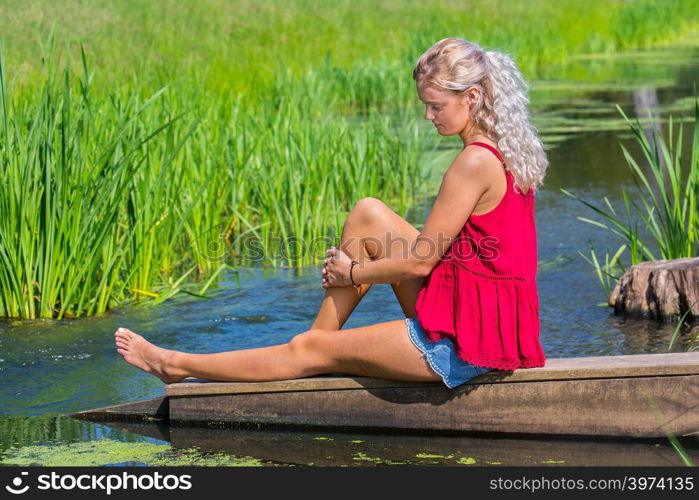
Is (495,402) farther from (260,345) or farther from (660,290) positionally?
(660,290)

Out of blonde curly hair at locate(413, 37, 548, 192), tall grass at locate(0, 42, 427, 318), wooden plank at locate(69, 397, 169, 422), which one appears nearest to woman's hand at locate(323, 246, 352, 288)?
blonde curly hair at locate(413, 37, 548, 192)

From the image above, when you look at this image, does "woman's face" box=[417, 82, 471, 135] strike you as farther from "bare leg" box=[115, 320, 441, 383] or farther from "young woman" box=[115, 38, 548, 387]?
"bare leg" box=[115, 320, 441, 383]

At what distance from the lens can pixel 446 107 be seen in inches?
113

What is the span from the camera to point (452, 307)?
289 centimetres

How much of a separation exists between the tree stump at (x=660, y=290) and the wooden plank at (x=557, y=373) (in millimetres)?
1300

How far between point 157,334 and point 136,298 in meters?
0.53

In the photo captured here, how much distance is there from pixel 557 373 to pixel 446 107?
2.64ft

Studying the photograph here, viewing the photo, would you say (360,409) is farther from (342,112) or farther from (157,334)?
(342,112)

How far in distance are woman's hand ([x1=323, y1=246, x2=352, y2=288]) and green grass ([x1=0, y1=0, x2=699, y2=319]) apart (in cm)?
128

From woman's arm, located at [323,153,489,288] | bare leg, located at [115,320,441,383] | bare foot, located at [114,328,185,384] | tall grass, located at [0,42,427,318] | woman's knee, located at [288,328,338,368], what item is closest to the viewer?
woman's arm, located at [323,153,489,288]

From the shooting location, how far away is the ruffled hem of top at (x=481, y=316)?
2846 mm

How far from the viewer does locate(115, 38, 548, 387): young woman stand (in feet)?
9.25

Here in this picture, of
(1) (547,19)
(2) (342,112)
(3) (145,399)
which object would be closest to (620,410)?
(3) (145,399)

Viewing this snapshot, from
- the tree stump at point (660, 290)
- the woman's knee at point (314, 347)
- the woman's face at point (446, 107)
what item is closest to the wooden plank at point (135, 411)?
the woman's knee at point (314, 347)
